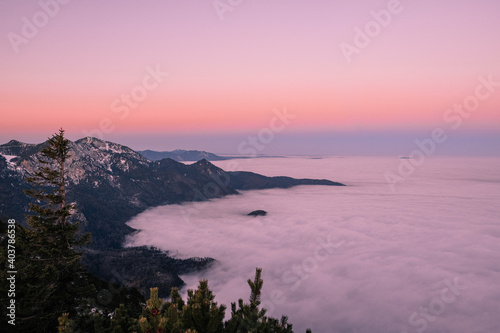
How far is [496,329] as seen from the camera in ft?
348

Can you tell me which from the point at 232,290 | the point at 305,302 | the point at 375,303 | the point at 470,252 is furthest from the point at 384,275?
the point at 232,290

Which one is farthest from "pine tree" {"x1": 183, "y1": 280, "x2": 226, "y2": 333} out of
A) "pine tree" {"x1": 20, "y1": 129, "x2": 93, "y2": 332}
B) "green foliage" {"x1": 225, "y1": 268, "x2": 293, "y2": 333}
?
"pine tree" {"x1": 20, "y1": 129, "x2": 93, "y2": 332}

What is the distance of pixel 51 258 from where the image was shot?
68.2 ft

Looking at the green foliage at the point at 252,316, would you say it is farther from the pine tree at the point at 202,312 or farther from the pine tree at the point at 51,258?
the pine tree at the point at 51,258

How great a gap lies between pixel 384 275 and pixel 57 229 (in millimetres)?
190266

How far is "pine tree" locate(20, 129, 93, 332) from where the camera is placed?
1950cm

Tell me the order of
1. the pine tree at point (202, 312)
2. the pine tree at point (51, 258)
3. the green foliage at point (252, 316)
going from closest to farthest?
the pine tree at point (202, 312), the green foliage at point (252, 316), the pine tree at point (51, 258)

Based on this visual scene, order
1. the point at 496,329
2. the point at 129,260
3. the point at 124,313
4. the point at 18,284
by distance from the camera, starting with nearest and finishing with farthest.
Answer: the point at 124,313 → the point at 18,284 → the point at 496,329 → the point at 129,260

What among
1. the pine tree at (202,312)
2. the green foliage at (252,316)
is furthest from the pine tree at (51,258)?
the green foliage at (252,316)

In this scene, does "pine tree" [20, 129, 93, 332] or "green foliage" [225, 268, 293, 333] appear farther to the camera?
"pine tree" [20, 129, 93, 332]

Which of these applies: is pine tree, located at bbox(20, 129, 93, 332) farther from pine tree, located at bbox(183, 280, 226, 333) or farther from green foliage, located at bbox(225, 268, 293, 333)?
green foliage, located at bbox(225, 268, 293, 333)

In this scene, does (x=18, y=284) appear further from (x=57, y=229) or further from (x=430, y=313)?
(x=430, y=313)

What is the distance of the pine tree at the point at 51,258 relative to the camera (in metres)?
19.5

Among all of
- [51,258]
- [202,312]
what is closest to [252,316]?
[202,312]
